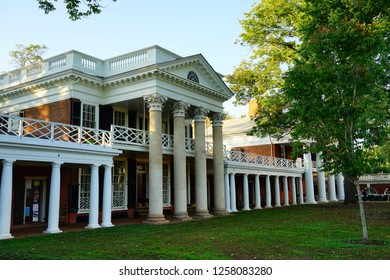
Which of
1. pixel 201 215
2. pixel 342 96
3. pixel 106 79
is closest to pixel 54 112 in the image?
pixel 106 79

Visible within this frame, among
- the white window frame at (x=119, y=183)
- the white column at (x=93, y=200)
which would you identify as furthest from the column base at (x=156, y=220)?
the white window frame at (x=119, y=183)

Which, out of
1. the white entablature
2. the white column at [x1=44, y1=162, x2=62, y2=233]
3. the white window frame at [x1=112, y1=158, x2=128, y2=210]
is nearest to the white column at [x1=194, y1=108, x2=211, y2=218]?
the white entablature

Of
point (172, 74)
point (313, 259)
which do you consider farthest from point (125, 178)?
point (313, 259)

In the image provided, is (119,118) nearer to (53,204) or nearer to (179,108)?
(179,108)

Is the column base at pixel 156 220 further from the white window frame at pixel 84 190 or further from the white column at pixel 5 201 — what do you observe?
the white column at pixel 5 201

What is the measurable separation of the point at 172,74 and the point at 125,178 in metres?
6.80

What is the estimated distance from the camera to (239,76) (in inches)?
1063

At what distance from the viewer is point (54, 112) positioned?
19484 mm

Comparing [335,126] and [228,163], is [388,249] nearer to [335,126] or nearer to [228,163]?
[335,126]

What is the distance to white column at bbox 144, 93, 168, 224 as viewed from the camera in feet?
60.4

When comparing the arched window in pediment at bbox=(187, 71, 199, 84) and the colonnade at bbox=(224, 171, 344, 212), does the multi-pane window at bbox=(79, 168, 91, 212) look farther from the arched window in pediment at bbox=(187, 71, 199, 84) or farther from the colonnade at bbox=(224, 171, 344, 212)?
the colonnade at bbox=(224, 171, 344, 212)

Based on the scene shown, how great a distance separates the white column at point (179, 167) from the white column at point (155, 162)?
4.83 feet

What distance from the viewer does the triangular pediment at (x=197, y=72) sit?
1967cm

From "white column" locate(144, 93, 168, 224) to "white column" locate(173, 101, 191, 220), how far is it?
4.83ft
